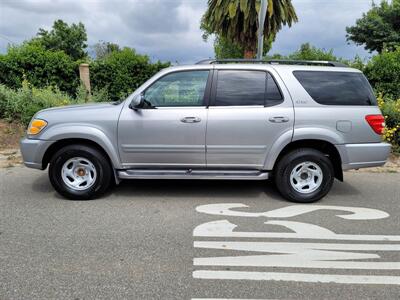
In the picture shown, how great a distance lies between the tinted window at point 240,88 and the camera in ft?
16.3

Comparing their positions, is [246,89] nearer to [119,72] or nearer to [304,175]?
[304,175]

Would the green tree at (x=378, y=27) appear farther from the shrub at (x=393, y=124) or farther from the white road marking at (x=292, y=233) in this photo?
the white road marking at (x=292, y=233)

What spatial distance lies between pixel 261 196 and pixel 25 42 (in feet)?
34.4

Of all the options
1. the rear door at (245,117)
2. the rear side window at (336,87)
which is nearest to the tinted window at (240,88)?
the rear door at (245,117)

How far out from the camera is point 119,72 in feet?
37.9

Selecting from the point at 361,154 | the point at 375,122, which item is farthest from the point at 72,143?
the point at 375,122

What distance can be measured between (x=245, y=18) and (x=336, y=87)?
9.03m

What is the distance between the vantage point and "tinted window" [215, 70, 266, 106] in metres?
4.95

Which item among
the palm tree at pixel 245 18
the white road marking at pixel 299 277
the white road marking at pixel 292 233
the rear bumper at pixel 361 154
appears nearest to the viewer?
the white road marking at pixel 299 277

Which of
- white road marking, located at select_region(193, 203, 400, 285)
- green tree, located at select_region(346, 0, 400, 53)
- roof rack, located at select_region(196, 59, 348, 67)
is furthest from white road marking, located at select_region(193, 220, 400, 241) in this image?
green tree, located at select_region(346, 0, 400, 53)

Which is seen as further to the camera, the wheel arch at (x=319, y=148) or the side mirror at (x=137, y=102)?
the wheel arch at (x=319, y=148)

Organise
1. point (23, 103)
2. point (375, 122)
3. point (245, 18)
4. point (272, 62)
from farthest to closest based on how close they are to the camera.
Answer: point (245, 18)
point (23, 103)
point (272, 62)
point (375, 122)

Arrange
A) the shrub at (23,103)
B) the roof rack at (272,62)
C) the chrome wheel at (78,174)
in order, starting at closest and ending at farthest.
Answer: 1. the chrome wheel at (78,174)
2. the roof rack at (272,62)
3. the shrub at (23,103)

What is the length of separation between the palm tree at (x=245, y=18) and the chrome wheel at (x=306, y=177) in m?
9.41
